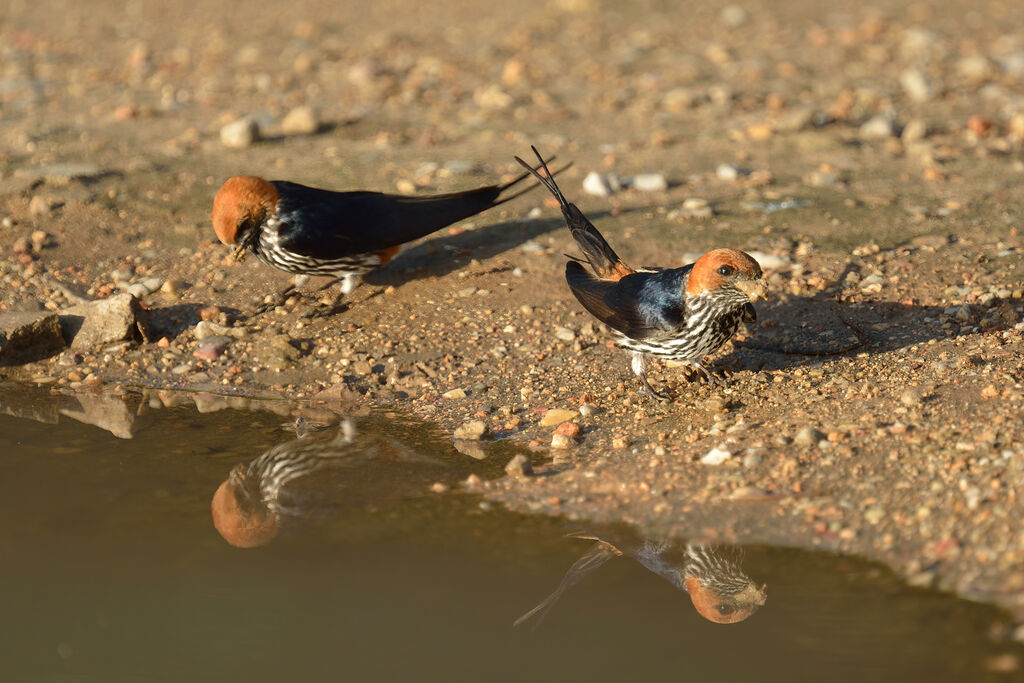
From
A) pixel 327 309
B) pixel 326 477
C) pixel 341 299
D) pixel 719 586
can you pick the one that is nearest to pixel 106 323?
pixel 327 309

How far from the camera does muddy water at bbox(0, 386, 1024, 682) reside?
138 inches

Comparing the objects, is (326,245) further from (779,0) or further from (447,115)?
(779,0)

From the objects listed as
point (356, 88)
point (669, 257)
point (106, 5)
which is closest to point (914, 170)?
point (669, 257)

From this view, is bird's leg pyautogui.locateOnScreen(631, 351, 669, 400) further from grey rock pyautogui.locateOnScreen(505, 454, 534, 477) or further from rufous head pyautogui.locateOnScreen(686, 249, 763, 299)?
grey rock pyautogui.locateOnScreen(505, 454, 534, 477)

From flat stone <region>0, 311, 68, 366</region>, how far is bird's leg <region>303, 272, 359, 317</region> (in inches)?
54.1

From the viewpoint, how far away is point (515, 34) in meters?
11.2

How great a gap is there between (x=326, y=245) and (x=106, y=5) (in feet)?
28.7

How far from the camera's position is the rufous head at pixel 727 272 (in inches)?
193

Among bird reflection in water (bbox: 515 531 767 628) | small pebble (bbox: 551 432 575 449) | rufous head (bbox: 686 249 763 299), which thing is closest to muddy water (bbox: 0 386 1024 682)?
bird reflection in water (bbox: 515 531 767 628)

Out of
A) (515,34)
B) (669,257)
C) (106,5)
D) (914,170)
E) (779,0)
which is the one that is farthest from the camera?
(106,5)

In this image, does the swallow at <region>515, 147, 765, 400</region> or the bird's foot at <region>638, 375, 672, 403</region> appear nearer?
the swallow at <region>515, 147, 765, 400</region>

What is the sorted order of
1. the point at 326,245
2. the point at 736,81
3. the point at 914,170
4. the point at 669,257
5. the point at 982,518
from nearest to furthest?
the point at 982,518
the point at 326,245
the point at 669,257
the point at 914,170
the point at 736,81

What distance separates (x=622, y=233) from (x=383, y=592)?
3.51 metres

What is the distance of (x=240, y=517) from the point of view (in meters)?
4.48
